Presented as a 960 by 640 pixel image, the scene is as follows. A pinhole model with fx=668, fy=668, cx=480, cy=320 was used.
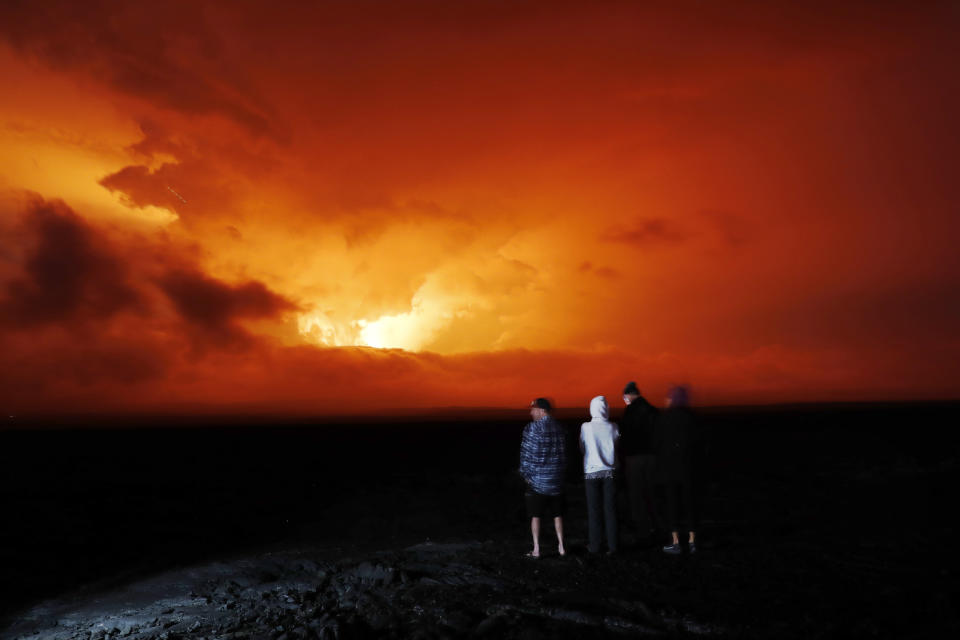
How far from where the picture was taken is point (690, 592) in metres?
8.34

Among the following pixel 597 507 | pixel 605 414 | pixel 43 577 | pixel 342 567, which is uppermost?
pixel 605 414

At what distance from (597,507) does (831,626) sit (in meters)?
3.66

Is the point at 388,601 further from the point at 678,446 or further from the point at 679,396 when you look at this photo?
the point at 679,396

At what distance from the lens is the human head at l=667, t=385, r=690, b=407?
10211 mm

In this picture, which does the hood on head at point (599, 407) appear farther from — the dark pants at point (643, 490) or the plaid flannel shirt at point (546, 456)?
the dark pants at point (643, 490)

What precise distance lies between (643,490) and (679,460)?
107 cm

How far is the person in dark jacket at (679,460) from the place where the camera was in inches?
400

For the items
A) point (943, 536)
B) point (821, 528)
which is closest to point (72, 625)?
point (821, 528)

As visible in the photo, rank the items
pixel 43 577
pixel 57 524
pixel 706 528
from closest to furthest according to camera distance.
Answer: pixel 706 528 < pixel 43 577 < pixel 57 524

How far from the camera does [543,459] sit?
32.5ft

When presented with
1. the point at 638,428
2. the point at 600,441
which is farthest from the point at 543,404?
the point at 638,428

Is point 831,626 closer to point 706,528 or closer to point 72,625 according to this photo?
point 706,528

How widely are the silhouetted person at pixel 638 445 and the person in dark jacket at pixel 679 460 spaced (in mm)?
273

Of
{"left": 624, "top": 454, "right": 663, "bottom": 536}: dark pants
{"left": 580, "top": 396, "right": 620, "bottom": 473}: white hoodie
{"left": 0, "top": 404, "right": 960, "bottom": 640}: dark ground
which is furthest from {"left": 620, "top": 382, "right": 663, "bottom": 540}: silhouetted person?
{"left": 0, "top": 404, "right": 960, "bottom": 640}: dark ground
